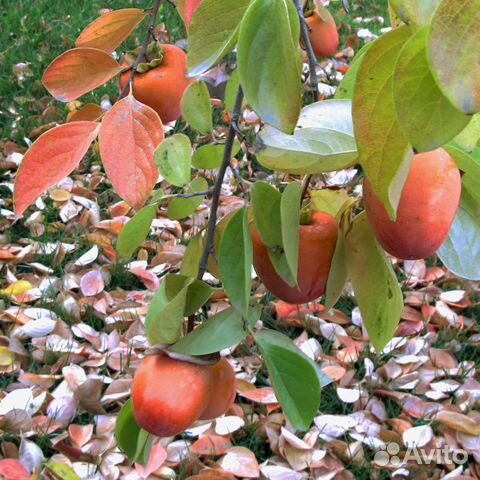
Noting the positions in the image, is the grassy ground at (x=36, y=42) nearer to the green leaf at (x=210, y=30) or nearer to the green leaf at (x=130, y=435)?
the green leaf at (x=130, y=435)

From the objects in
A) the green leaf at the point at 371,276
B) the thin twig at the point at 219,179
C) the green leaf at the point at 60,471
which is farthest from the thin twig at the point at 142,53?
the green leaf at the point at 60,471

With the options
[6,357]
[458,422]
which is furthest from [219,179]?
[6,357]

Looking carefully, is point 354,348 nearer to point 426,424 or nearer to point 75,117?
point 426,424

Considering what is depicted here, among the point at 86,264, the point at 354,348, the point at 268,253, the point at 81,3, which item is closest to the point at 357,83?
the point at 268,253

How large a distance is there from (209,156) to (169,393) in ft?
0.69

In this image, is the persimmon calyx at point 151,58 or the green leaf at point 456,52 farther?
the persimmon calyx at point 151,58

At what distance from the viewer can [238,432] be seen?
1678 mm

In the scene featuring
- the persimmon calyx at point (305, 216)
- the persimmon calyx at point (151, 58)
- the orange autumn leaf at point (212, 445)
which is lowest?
the orange autumn leaf at point (212, 445)

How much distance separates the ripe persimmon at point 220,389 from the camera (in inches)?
21.5

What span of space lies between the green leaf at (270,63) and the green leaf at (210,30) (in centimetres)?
3

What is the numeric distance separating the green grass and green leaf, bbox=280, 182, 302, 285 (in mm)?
2387

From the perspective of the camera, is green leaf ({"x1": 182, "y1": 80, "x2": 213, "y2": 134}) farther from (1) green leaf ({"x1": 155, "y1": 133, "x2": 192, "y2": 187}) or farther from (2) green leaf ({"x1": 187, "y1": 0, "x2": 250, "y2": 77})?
(2) green leaf ({"x1": 187, "y1": 0, "x2": 250, "y2": 77})

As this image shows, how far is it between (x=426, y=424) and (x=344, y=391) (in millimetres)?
190

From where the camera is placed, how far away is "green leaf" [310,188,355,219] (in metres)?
0.55
